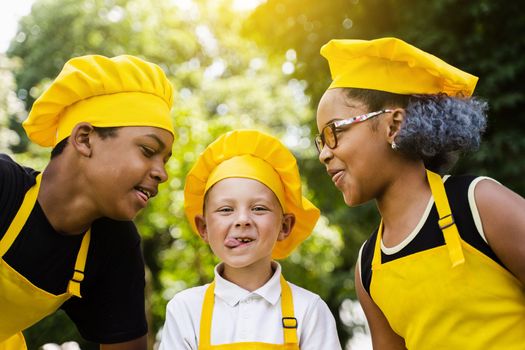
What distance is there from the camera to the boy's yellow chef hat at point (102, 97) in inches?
111

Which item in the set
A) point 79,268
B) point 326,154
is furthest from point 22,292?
point 326,154

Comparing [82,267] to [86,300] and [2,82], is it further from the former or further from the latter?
[2,82]

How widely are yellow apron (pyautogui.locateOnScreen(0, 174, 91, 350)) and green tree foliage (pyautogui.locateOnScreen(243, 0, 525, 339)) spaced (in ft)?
17.5

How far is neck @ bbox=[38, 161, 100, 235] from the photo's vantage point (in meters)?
2.83

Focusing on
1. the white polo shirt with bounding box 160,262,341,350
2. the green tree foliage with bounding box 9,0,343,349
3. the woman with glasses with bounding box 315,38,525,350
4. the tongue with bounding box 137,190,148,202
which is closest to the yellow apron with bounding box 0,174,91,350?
the tongue with bounding box 137,190,148,202

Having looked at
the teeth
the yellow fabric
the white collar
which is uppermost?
the yellow fabric

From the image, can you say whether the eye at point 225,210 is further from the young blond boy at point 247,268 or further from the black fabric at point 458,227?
the black fabric at point 458,227

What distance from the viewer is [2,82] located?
47.9 feet

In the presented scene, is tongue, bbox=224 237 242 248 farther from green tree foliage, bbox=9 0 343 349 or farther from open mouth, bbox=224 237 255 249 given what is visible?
green tree foliage, bbox=9 0 343 349

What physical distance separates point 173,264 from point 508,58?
21.0ft

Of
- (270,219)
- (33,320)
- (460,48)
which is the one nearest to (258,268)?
(270,219)

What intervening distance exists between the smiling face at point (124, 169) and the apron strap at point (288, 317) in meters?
0.75

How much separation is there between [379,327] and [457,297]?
1.80 feet

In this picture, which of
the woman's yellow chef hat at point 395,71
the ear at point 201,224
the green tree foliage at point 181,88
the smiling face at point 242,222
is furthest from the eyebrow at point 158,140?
the green tree foliage at point 181,88
